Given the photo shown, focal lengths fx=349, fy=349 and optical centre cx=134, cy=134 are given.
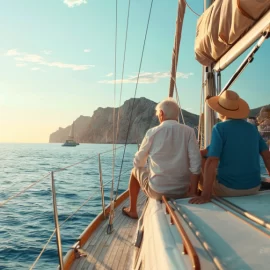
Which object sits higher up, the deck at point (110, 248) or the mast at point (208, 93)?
the mast at point (208, 93)

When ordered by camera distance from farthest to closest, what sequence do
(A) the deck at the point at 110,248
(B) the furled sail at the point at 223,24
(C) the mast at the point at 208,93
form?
(C) the mast at the point at 208,93, (A) the deck at the point at 110,248, (B) the furled sail at the point at 223,24

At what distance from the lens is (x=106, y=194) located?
1229cm

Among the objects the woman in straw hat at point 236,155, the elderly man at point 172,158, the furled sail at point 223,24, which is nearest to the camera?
the furled sail at point 223,24

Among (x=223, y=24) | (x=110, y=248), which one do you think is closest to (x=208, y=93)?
(x=223, y=24)

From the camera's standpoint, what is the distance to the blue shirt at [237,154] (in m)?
2.60

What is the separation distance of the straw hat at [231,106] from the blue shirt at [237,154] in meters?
0.08

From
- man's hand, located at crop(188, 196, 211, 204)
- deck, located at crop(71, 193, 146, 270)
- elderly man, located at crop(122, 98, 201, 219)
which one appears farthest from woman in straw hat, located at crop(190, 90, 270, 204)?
deck, located at crop(71, 193, 146, 270)

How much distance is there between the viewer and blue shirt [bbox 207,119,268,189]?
2596 millimetres

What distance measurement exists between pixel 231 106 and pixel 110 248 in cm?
180

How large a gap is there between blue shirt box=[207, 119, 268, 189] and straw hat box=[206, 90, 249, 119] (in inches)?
3.2

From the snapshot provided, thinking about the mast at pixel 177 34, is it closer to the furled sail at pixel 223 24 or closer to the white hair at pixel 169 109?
the furled sail at pixel 223 24

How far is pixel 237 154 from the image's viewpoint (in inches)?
103

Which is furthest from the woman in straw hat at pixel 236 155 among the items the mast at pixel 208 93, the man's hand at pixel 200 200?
the mast at pixel 208 93

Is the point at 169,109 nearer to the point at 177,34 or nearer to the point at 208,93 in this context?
the point at 208,93
